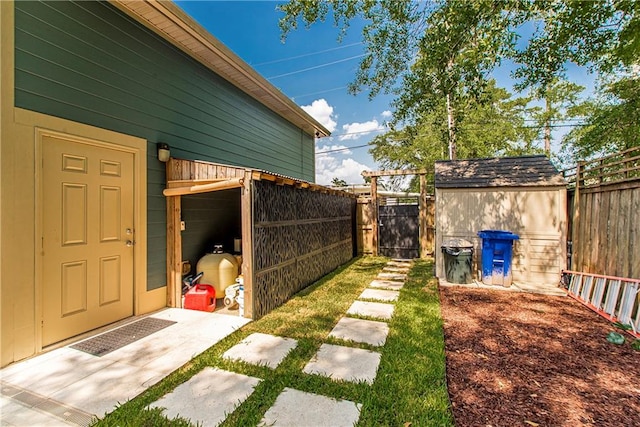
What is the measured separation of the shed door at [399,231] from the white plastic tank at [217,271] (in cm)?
528

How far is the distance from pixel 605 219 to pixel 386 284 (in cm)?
363

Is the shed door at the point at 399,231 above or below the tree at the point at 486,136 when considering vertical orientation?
below

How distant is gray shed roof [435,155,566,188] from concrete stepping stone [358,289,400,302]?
8.72 ft

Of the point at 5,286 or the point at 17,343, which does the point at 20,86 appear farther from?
the point at 17,343

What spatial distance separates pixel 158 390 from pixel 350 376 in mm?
1576

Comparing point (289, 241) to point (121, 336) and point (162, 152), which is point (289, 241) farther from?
point (121, 336)

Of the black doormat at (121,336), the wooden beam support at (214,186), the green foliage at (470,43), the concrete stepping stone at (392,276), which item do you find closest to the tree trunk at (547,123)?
the green foliage at (470,43)

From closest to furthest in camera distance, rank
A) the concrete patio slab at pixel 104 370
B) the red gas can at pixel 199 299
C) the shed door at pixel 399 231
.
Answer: the concrete patio slab at pixel 104 370, the red gas can at pixel 199 299, the shed door at pixel 399 231

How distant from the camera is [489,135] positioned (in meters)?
13.8

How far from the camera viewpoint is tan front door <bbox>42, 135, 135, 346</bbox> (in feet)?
9.61

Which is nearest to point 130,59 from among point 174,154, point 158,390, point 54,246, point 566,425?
point 174,154

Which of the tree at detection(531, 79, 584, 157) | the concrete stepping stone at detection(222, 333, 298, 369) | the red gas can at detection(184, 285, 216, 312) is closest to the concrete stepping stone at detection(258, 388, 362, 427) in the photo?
the concrete stepping stone at detection(222, 333, 298, 369)

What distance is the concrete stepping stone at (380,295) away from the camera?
4641mm

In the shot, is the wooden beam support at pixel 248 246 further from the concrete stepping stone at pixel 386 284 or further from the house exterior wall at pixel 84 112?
the concrete stepping stone at pixel 386 284
